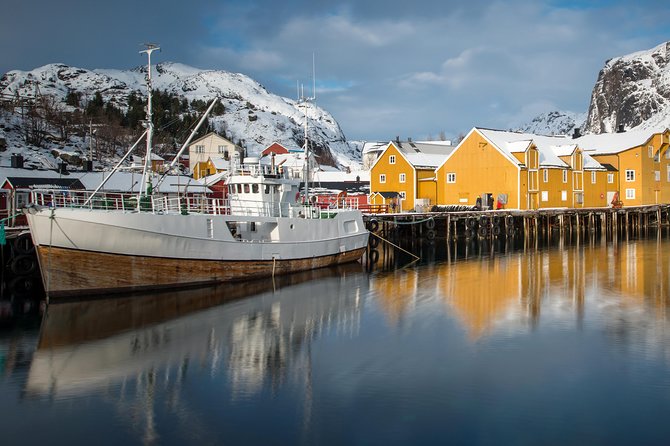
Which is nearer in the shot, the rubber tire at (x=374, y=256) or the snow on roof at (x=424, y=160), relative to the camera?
the rubber tire at (x=374, y=256)

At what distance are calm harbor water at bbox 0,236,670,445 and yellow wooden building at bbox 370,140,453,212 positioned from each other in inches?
1289

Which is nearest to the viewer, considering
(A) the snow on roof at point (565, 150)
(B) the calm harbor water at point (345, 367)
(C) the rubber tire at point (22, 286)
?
(B) the calm harbor water at point (345, 367)

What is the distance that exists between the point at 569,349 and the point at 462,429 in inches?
258

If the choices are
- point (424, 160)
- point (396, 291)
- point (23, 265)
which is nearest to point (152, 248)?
point (23, 265)

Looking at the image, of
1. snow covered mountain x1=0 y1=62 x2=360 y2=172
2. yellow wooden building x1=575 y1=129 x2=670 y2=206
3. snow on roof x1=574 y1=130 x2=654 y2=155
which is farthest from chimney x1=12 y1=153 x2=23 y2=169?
snow covered mountain x1=0 y1=62 x2=360 y2=172

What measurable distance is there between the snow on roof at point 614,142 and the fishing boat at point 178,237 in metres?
44.8

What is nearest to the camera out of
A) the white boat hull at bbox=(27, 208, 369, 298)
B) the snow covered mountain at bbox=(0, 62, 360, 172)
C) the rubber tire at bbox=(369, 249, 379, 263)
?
the white boat hull at bbox=(27, 208, 369, 298)

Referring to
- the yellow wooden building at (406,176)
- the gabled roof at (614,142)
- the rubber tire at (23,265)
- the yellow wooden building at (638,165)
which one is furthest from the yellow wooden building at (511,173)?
the rubber tire at (23,265)

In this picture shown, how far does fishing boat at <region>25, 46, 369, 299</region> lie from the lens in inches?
840

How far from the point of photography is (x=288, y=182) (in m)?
29.2

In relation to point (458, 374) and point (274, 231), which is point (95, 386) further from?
point (274, 231)

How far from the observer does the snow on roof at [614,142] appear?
63719 mm

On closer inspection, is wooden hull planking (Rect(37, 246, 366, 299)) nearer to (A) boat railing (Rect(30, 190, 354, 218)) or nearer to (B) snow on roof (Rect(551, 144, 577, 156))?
(A) boat railing (Rect(30, 190, 354, 218))

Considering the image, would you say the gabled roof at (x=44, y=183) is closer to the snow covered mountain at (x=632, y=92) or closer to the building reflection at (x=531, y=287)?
the building reflection at (x=531, y=287)
